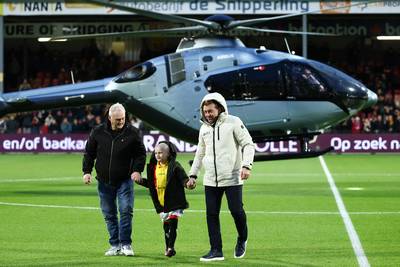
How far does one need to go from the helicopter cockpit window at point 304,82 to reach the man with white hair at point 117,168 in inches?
462

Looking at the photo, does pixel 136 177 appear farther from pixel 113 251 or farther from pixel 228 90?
pixel 228 90

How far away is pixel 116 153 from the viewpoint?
13852 millimetres

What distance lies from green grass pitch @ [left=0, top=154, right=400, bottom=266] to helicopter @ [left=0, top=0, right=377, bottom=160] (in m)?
1.60

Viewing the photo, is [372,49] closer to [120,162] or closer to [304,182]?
[304,182]

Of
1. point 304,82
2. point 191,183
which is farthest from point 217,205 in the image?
point 304,82

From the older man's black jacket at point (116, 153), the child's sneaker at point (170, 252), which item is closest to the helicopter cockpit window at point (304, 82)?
the older man's black jacket at point (116, 153)

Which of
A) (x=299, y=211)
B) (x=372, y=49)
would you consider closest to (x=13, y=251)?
(x=299, y=211)

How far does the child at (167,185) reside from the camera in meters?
13.7

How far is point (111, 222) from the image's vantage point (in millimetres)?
13898

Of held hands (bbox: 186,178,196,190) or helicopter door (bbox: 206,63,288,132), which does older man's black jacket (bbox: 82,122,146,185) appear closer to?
held hands (bbox: 186,178,196,190)

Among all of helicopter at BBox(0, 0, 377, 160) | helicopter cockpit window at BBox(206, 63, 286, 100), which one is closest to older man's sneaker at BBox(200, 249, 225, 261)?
helicopter at BBox(0, 0, 377, 160)

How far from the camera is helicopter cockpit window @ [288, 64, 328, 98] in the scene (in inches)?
995

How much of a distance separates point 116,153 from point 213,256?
1732 mm

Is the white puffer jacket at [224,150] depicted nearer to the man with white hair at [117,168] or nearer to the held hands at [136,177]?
Answer: the held hands at [136,177]
